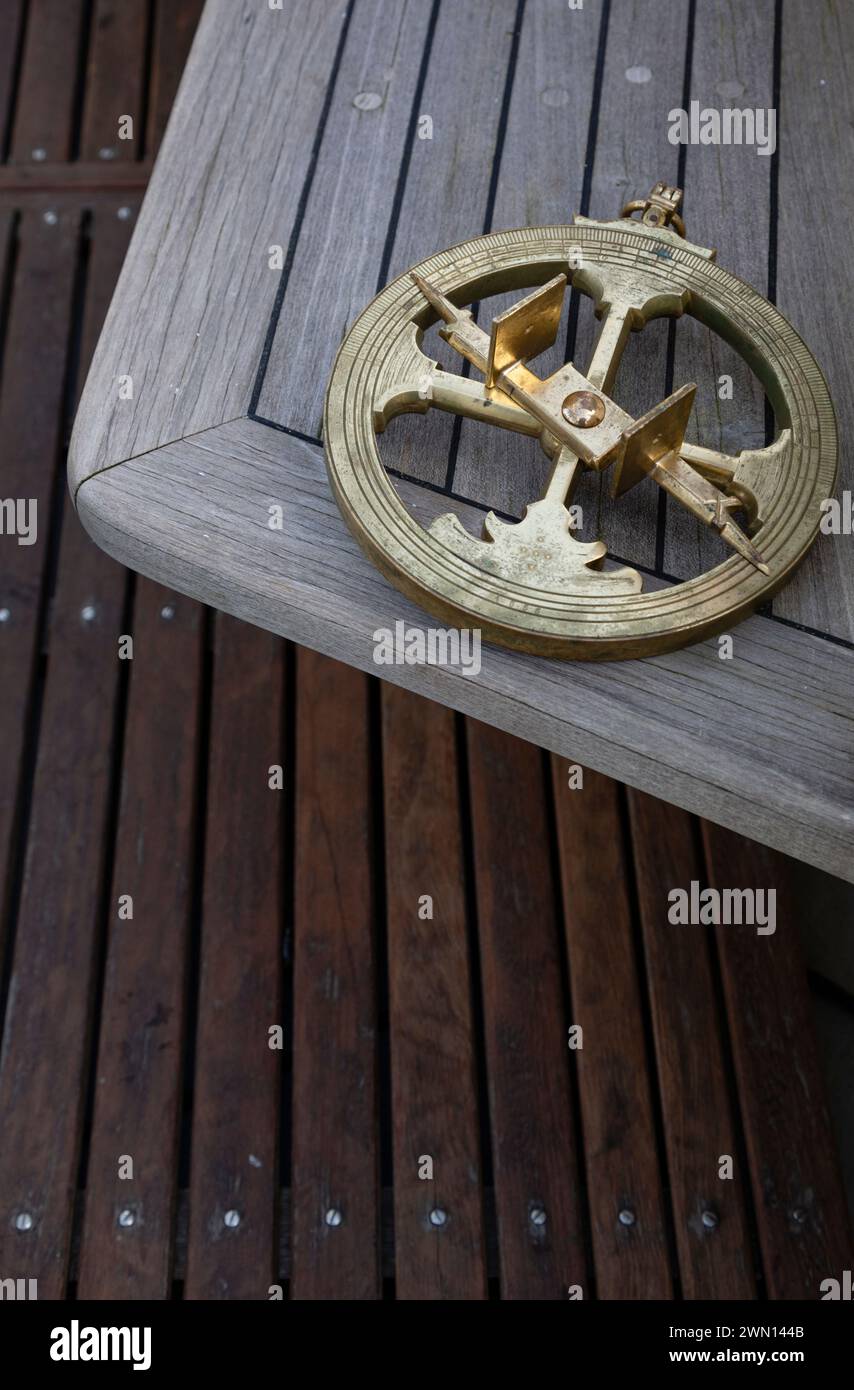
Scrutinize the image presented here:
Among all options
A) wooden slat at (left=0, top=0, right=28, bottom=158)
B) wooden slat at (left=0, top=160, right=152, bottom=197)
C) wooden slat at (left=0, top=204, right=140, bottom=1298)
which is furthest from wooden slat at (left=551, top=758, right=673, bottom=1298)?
wooden slat at (left=0, top=0, right=28, bottom=158)

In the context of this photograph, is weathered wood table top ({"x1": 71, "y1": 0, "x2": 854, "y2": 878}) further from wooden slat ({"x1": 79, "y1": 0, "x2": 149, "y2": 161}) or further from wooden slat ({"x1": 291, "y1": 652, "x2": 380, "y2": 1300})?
wooden slat ({"x1": 79, "y1": 0, "x2": 149, "y2": 161})

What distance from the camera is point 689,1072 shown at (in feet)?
5.82

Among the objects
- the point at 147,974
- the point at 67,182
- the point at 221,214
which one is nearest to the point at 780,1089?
the point at 147,974

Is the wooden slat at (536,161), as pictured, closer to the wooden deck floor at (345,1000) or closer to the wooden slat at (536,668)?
the wooden slat at (536,668)

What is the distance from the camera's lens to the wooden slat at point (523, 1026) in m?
1.65

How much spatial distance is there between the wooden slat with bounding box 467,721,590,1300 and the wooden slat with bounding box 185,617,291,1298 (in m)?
0.30

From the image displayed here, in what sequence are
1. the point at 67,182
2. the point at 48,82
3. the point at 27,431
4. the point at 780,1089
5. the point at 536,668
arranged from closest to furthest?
the point at 536,668 → the point at 780,1089 → the point at 27,431 → the point at 67,182 → the point at 48,82

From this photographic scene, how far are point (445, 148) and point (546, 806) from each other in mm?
992

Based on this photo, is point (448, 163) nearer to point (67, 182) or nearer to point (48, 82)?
point (67, 182)

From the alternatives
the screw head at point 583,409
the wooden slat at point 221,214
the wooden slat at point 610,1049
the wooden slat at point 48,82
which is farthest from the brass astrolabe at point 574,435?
the wooden slat at point 48,82

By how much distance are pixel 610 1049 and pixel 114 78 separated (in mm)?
2195

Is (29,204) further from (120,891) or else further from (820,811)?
(820,811)

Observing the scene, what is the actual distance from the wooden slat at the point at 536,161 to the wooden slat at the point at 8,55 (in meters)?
1.50

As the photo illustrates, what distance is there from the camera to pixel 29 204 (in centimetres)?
252
